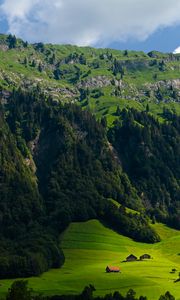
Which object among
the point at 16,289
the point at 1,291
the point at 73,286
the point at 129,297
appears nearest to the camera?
the point at 16,289

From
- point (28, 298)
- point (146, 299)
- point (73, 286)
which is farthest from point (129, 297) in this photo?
point (28, 298)

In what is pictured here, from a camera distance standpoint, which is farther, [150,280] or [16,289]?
[150,280]

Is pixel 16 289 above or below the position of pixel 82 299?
above

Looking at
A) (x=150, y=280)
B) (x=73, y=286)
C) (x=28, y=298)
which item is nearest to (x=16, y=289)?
(x=28, y=298)

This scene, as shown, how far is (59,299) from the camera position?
164 m

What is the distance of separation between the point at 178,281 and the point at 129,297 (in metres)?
42.6

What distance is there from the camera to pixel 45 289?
18275 cm

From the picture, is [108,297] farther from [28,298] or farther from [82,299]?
[28,298]

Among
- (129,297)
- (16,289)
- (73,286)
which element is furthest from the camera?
(73,286)

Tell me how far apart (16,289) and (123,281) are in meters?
102

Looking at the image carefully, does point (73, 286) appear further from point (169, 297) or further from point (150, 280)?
point (169, 297)

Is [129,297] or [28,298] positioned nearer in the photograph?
[28,298]

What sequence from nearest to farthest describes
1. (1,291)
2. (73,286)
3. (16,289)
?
(16,289) → (1,291) → (73,286)

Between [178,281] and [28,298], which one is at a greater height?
[28,298]
